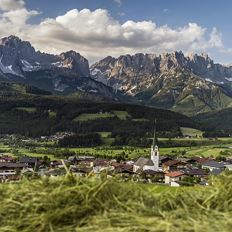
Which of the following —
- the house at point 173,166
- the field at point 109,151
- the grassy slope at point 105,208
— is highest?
the grassy slope at point 105,208

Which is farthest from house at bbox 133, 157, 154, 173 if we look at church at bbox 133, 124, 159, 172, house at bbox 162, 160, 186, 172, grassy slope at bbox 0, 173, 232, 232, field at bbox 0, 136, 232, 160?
grassy slope at bbox 0, 173, 232, 232

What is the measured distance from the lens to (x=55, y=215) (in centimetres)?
412

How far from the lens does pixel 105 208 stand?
14.2ft

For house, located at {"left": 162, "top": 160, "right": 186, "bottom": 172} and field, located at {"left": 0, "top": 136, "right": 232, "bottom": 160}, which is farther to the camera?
field, located at {"left": 0, "top": 136, "right": 232, "bottom": 160}

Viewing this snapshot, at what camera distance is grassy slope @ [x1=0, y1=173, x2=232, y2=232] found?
3.93 meters

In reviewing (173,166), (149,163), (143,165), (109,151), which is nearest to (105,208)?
(143,165)

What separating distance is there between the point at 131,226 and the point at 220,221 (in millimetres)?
779

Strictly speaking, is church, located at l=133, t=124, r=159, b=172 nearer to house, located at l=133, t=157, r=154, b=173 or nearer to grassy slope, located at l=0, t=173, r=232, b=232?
house, located at l=133, t=157, r=154, b=173

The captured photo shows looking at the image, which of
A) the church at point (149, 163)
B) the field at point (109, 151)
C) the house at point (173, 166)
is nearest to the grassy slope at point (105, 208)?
the church at point (149, 163)

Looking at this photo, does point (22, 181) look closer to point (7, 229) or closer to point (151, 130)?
point (7, 229)

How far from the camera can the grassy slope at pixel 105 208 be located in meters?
3.93

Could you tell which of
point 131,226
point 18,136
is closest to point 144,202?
point 131,226

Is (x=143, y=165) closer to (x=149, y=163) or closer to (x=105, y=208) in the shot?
(x=149, y=163)

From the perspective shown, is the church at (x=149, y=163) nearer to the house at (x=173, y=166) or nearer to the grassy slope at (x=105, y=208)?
the house at (x=173, y=166)
